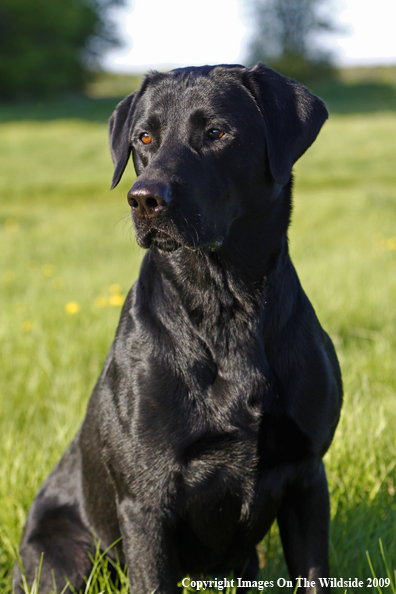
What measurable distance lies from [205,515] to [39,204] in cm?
1339

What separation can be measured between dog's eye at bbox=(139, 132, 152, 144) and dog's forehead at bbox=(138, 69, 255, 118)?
0.08 metres

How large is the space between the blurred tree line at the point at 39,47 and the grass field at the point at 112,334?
2603cm

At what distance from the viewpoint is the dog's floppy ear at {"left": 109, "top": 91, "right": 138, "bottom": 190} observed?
2029 millimetres

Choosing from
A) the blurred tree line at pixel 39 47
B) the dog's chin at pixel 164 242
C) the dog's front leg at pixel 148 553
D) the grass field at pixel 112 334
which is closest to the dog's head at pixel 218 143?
the dog's chin at pixel 164 242

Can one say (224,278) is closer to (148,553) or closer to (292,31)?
(148,553)

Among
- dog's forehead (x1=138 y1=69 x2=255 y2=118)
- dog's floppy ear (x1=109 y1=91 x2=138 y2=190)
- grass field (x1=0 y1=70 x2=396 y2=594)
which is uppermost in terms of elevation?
dog's forehead (x1=138 y1=69 x2=255 y2=118)

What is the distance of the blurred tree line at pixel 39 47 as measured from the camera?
113ft

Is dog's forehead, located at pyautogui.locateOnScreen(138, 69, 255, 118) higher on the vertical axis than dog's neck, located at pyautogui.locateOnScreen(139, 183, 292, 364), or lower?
higher

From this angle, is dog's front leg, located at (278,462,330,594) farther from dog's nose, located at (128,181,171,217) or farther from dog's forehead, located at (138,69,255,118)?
dog's forehead, located at (138,69,255,118)

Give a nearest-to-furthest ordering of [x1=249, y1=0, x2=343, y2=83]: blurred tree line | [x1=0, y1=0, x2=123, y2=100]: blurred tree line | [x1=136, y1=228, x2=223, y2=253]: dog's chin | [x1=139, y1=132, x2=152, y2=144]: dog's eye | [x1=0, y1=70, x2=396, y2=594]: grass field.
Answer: [x1=136, y1=228, x2=223, y2=253]: dog's chin, [x1=139, y1=132, x2=152, y2=144]: dog's eye, [x1=0, y1=70, x2=396, y2=594]: grass field, [x1=0, y1=0, x2=123, y2=100]: blurred tree line, [x1=249, y1=0, x2=343, y2=83]: blurred tree line

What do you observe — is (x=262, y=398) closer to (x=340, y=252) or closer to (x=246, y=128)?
(x=246, y=128)

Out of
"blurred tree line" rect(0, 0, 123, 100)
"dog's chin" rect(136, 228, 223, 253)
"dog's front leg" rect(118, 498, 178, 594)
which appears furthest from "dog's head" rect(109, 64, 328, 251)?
"blurred tree line" rect(0, 0, 123, 100)

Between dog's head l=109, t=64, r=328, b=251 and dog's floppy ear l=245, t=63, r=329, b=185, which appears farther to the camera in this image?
dog's floppy ear l=245, t=63, r=329, b=185

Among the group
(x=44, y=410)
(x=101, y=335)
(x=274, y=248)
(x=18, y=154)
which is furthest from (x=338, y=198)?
(x=18, y=154)
